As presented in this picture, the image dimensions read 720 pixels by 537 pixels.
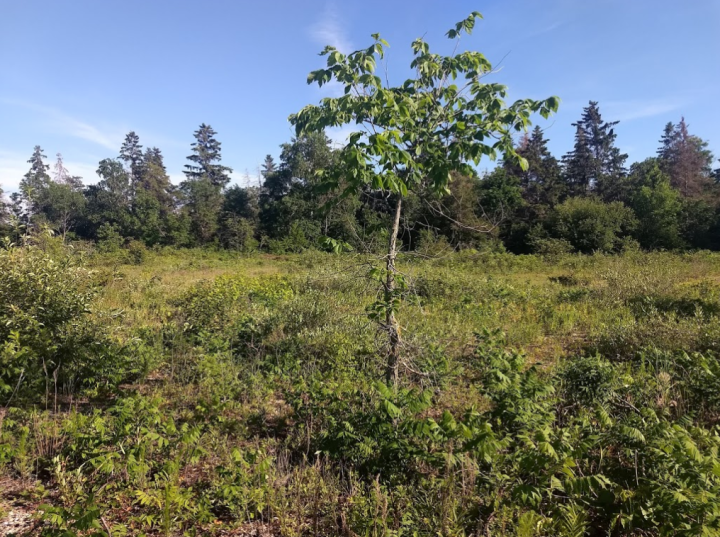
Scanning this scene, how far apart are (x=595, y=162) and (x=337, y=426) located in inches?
1649

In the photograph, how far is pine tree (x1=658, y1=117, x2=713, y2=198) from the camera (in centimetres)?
3441

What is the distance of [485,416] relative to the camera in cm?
296

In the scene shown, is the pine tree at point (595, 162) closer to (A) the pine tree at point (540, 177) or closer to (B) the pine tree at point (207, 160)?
(A) the pine tree at point (540, 177)

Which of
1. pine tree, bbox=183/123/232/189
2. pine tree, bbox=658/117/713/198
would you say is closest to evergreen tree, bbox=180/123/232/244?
pine tree, bbox=183/123/232/189

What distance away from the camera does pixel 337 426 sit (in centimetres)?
306

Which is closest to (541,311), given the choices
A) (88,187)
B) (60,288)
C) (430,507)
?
(430,507)

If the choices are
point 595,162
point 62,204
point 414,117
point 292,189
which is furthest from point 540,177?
point 62,204

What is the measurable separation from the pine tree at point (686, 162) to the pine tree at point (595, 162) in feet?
13.9

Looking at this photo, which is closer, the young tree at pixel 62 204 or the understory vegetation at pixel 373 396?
the understory vegetation at pixel 373 396

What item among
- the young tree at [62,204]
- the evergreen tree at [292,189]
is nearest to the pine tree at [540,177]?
the evergreen tree at [292,189]

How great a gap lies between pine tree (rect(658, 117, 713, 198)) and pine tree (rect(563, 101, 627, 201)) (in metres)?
4.22

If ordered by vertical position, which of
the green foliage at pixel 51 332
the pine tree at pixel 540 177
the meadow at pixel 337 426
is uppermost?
the pine tree at pixel 540 177

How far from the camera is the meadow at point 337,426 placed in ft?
7.55

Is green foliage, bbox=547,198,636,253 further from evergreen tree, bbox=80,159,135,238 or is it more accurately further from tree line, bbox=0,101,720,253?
evergreen tree, bbox=80,159,135,238
